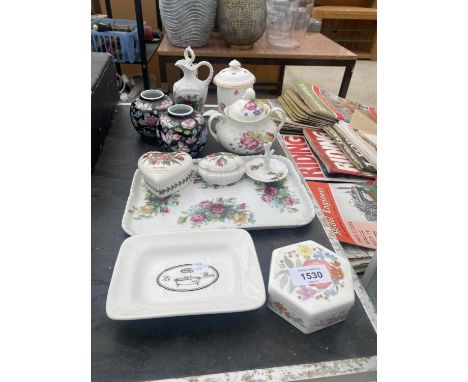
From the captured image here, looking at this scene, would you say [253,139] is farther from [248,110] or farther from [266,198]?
[266,198]

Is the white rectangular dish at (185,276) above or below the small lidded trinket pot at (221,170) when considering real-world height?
below

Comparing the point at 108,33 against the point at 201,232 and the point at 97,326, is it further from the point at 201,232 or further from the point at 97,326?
the point at 97,326

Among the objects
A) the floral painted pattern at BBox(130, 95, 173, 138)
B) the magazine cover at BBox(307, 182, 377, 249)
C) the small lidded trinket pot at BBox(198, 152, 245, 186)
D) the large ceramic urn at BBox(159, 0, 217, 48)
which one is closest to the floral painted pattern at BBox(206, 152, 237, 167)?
the small lidded trinket pot at BBox(198, 152, 245, 186)

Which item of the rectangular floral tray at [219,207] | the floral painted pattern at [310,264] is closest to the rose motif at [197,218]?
the rectangular floral tray at [219,207]

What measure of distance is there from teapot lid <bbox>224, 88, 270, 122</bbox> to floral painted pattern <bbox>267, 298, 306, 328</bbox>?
48 centimetres

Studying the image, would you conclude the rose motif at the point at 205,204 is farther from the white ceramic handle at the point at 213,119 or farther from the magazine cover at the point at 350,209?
the magazine cover at the point at 350,209

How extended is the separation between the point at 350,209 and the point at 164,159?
0.57 meters

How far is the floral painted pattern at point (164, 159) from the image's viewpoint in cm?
71

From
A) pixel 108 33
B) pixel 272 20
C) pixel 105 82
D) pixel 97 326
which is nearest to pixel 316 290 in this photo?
pixel 97 326

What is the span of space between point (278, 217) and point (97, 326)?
1.26 feet

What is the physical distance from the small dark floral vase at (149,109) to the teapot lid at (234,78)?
0.17 m

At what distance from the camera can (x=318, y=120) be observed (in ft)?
4.27

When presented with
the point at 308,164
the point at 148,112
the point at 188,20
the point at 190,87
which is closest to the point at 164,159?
the point at 148,112

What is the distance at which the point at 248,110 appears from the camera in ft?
2.73
